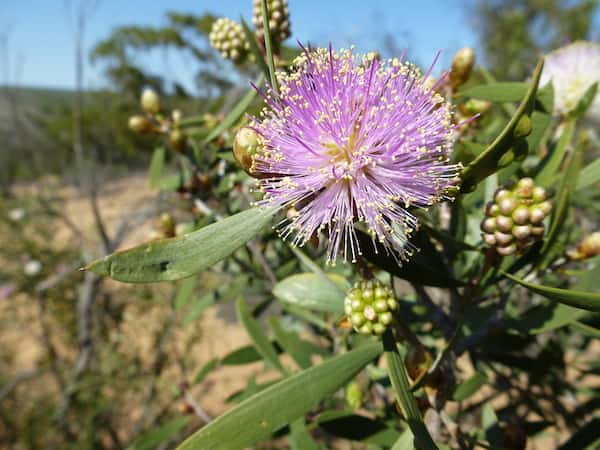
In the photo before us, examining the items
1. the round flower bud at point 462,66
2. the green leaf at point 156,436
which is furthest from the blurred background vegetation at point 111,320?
the round flower bud at point 462,66

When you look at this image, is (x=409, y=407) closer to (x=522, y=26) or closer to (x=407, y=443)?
(x=407, y=443)

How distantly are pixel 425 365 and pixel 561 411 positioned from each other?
0.88 m

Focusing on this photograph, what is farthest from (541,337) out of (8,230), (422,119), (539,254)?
(8,230)

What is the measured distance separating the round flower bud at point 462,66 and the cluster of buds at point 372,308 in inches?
22.8

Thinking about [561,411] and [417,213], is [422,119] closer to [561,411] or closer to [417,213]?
[417,213]

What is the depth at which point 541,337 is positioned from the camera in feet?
5.87

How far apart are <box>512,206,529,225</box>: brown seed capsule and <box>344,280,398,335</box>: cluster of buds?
0.80 feet

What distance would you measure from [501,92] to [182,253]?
74 centimetres

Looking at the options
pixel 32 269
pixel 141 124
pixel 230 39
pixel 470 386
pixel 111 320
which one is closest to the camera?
pixel 470 386

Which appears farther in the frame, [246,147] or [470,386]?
[470,386]

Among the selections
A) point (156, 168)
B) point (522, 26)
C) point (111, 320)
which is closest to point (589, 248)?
point (156, 168)

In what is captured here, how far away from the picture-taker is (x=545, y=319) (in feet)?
2.74

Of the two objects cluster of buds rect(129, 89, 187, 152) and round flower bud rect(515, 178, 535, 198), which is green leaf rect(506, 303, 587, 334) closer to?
round flower bud rect(515, 178, 535, 198)

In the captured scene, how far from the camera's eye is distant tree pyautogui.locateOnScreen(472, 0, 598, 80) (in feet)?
40.8
